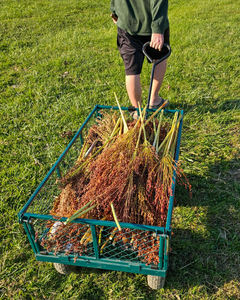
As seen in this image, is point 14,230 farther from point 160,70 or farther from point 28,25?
point 28,25

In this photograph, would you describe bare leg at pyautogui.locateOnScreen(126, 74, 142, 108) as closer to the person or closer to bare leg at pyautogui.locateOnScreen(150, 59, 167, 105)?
the person

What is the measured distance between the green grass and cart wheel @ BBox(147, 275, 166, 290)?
4.8 inches

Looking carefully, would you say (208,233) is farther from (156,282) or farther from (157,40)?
(157,40)

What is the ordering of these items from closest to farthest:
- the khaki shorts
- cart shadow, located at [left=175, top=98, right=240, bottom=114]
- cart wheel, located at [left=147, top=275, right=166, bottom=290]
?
cart wheel, located at [left=147, top=275, right=166, bottom=290]
the khaki shorts
cart shadow, located at [left=175, top=98, right=240, bottom=114]

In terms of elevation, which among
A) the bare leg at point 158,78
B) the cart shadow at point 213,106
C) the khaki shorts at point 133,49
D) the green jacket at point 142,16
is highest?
the green jacket at point 142,16

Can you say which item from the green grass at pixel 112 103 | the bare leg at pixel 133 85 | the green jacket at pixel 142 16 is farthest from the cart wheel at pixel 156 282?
the green jacket at pixel 142 16

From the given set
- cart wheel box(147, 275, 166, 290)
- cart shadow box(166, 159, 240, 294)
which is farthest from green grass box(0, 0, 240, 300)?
cart wheel box(147, 275, 166, 290)

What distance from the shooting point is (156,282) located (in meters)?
1.90

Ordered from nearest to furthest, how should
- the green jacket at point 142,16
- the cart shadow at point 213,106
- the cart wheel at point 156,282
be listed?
the cart wheel at point 156,282 < the green jacket at point 142,16 < the cart shadow at point 213,106

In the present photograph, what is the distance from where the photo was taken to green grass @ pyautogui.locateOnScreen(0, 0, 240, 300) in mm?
2111

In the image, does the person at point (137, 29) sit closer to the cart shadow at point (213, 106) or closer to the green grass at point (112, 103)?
the cart shadow at point (213, 106)

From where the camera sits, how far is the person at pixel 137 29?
2.57 m

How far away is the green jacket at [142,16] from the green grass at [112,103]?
4.19 feet

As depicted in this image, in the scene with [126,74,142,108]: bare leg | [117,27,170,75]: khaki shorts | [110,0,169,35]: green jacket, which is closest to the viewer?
[110,0,169,35]: green jacket
